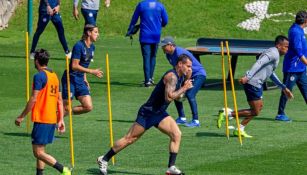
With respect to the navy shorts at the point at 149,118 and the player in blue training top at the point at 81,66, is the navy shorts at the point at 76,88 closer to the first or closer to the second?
the player in blue training top at the point at 81,66

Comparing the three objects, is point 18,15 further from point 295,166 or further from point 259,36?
point 295,166

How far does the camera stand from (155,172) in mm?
14656

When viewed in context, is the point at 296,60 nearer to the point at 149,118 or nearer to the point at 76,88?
the point at 76,88

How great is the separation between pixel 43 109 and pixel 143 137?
461cm

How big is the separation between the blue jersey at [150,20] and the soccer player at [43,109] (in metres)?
10.8

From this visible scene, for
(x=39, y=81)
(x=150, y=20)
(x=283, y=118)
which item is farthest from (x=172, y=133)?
(x=150, y=20)

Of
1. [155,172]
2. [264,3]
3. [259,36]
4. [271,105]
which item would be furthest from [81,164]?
[264,3]

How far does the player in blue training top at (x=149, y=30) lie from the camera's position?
24359 mm

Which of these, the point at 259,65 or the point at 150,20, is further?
the point at 150,20

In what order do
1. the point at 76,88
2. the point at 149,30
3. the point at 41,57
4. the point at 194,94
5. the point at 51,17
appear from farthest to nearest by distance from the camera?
the point at 51,17 → the point at 149,30 → the point at 194,94 → the point at 76,88 → the point at 41,57

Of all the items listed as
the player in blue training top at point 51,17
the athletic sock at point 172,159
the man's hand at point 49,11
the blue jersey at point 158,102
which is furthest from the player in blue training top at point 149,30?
the athletic sock at point 172,159

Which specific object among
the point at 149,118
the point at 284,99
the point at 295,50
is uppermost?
the point at 295,50

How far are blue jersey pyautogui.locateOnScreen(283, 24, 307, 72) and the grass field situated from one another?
3.34 ft

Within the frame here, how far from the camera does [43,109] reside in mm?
13609
